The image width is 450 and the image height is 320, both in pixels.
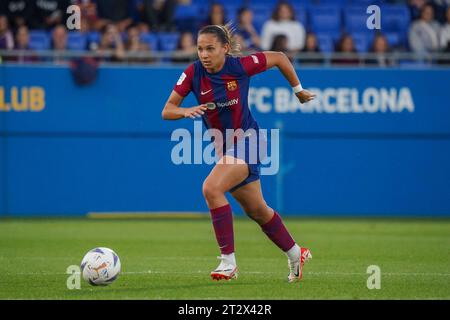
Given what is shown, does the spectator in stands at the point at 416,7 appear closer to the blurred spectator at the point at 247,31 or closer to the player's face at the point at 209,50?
the blurred spectator at the point at 247,31

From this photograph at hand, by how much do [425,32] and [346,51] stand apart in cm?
168

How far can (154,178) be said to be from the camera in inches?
784

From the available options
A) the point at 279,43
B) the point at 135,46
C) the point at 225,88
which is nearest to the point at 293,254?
the point at 225,88

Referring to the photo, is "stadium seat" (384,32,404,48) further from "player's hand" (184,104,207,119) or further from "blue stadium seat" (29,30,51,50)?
"player's hand" (184,104,207,119)

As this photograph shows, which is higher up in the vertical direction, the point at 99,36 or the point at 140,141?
the point at 99,36

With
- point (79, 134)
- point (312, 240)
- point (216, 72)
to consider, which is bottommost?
point (312, 240)

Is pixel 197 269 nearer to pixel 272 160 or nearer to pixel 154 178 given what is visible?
pixel 272 160

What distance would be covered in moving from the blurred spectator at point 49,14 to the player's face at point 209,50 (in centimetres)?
1026

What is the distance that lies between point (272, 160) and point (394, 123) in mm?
3656

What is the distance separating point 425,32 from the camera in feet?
66.8

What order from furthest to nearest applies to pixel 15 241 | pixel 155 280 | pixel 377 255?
1. pixel 15 241
2. pixel 377 255
3. pixel 155 280

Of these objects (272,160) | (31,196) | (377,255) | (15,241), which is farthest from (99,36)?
(377,255)

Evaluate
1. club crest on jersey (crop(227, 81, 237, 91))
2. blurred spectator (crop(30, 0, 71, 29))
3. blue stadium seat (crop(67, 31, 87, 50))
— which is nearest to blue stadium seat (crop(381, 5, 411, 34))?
blue stadium seat (crop(67, 31, 87, 50))

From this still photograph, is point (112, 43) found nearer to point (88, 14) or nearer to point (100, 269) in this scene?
point (88, 14)
